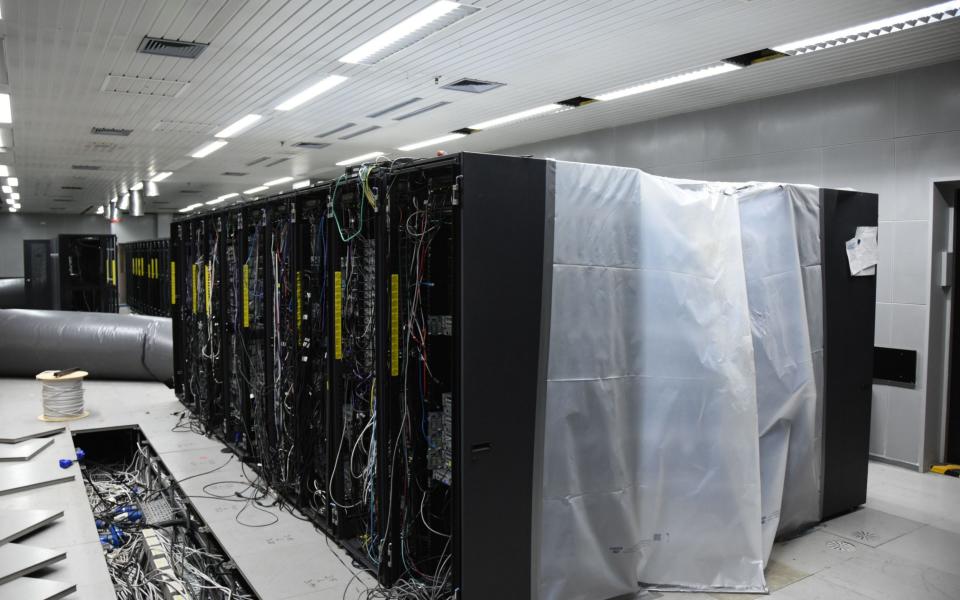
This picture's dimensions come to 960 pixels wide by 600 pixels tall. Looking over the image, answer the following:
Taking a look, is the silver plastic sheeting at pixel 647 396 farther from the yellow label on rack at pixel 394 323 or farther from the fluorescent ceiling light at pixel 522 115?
the fluorescent ceiling light at pixel 522 115

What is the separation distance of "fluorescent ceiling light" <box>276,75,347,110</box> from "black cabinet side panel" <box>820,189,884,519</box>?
4.51m

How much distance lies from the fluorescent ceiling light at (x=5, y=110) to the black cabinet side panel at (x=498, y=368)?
21.7 ft

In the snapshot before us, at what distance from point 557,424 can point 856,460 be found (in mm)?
2687

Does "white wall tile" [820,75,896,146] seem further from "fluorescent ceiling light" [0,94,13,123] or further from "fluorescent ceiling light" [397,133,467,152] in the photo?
"fluorescent ceiling light" [0,94,13,123]

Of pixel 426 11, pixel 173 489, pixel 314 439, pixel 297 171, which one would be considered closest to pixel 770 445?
pixel 314 439

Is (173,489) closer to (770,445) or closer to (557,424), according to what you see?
(557,424)

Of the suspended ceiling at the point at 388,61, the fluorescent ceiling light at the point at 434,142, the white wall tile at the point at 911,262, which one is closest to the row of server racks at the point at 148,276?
the suspended ceiling at the point at 388,61

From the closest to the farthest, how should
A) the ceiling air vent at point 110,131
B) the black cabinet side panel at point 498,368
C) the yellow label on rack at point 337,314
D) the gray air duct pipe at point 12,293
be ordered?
the black cabinet side panel at point 498,368
the yellow label on rack at point 337,314
the ceiling air vent at point 110,131
the gray air duct pipe at point 12,293

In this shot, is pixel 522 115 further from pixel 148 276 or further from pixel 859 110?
pixel 148 276

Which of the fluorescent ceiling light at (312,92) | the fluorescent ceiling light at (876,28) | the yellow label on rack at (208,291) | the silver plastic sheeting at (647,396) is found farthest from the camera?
the fluorescent ceiling light at (312,92)

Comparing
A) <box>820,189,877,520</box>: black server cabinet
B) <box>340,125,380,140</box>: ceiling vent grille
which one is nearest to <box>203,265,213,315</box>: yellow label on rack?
<box>340,125,380,140</box>: ceiling vent grille

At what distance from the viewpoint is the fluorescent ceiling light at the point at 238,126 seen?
8203 millimetres

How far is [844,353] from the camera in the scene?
4.34 meters

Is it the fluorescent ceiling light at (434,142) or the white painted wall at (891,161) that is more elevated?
the fluorescent ceiling light at (434,142)
